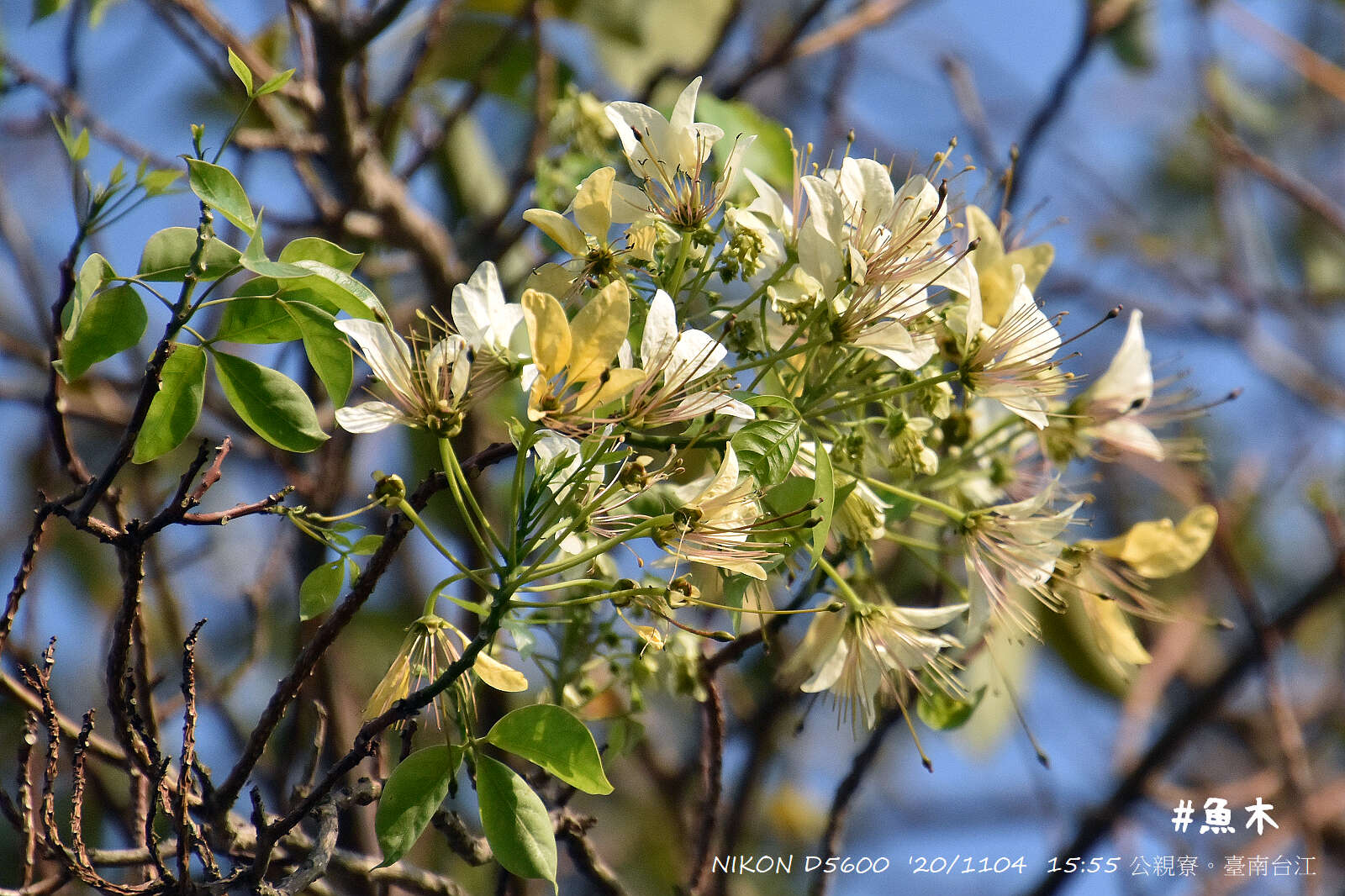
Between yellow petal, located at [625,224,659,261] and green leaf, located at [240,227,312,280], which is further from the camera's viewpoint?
yellow petal, located at [625,224,659,261]

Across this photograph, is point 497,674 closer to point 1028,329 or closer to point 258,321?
point 258,321

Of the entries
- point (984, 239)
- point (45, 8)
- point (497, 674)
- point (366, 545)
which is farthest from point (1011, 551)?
point (45, 8)

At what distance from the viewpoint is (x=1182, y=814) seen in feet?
7.45

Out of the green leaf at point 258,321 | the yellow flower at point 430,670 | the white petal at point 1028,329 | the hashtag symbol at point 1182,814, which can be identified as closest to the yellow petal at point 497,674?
the yellow flower at point 430,670

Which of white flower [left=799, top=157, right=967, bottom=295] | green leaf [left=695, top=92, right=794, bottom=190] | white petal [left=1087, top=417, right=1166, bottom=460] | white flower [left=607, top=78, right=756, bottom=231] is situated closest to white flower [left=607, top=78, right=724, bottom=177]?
white flower [left=607, top=78, right=756, bottom=231]

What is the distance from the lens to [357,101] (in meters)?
1.91

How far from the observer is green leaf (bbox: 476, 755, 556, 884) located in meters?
0.87

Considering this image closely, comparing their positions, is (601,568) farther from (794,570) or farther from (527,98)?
(527,98)

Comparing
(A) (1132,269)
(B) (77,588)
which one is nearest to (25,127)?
(B) (77,588)

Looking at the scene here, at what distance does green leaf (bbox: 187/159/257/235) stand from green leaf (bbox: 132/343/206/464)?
0.42 ft

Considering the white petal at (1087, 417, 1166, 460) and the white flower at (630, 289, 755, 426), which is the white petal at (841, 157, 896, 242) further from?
the white petal at (1087, 417, 1166, 460)

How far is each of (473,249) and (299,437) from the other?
1.26 metres

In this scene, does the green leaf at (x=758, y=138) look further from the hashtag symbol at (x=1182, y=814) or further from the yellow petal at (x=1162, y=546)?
the hashtag symbol at (x=1182, y=814)

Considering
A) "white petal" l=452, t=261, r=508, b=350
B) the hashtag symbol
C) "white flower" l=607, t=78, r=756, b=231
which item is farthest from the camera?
the hashtag symbol
